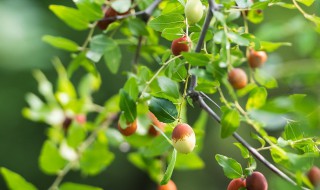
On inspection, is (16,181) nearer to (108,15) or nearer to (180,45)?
(108,15)

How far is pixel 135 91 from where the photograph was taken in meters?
0.80

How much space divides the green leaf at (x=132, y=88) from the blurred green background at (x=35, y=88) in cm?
48

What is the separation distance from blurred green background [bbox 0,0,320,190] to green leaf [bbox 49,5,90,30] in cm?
41

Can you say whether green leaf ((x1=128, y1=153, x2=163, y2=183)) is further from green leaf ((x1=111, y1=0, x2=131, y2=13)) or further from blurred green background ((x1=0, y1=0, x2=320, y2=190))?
green leaf ((x1=111, y1=0, x2=131, y2=13))

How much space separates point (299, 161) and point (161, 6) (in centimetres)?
48

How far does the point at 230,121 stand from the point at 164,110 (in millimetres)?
120

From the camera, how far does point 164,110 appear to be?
710 millimetres

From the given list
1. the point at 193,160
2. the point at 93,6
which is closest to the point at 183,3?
the point at 93,6

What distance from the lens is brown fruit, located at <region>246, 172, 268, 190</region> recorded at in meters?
0.69

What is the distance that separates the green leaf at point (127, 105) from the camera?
0.75 m

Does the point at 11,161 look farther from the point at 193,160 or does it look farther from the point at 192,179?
the point at 193,160

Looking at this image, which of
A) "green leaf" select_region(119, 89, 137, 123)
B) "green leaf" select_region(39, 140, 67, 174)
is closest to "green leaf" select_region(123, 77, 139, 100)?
"green leaf" select_region(119, 89, 137, 123)

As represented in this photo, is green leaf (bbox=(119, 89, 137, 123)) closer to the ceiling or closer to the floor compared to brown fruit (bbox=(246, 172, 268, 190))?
closer to the ceiling

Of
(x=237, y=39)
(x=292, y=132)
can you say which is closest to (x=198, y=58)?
(x=237, y=39)
